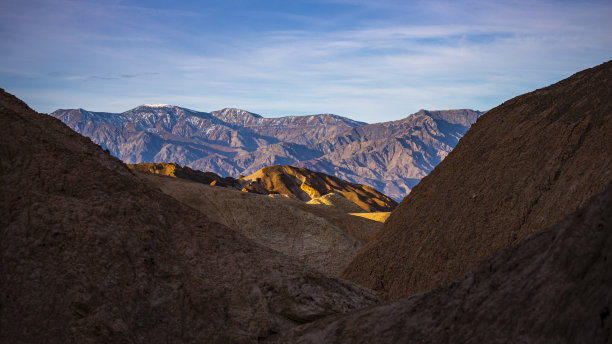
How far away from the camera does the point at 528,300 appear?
593cm

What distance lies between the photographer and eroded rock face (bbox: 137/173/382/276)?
27.1 m

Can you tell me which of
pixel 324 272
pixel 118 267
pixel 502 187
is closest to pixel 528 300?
pixel 324 272

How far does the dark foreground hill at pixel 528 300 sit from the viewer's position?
17.6ft

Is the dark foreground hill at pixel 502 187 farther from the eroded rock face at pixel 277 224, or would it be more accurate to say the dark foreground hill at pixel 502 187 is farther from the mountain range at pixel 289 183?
the mountain range at pixel 289 183

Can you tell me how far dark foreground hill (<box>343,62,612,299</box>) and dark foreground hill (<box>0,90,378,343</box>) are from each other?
5224 mm

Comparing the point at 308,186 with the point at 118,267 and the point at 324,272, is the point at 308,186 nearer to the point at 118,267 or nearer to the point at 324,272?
the point at 324,272

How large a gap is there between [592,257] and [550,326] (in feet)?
3.07

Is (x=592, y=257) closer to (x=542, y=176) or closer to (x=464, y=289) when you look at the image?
(x=464, y=289)

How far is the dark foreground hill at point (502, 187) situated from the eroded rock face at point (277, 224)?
29.7 ft

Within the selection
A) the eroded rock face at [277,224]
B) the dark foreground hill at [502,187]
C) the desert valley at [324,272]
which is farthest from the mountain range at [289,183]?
the desert valley at [324,272]

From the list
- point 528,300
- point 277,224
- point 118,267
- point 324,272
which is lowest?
point 277,224

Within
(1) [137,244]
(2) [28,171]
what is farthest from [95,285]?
(2) [28,171]

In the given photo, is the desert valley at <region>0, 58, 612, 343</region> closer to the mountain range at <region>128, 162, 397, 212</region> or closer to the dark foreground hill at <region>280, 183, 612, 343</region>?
the dark foreground hill at <region>280, 183, 612, 343</region>

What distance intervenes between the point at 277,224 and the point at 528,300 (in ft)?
74.8
